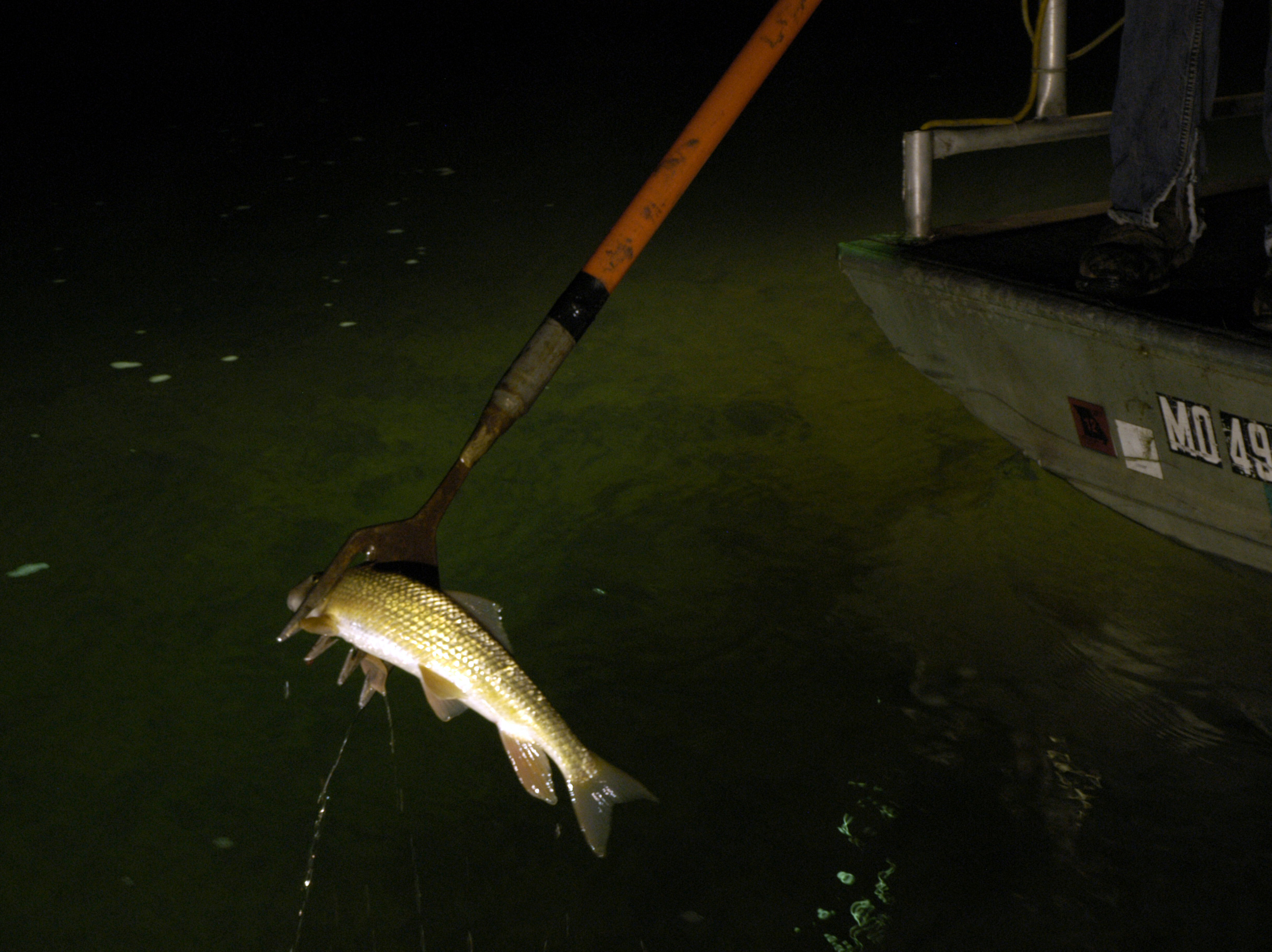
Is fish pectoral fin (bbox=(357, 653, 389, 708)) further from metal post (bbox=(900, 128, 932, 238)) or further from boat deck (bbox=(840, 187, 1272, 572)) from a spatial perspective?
metal post (bbox=(900, 128, 932, 238))

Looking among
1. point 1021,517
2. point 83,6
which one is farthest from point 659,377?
point 83,6

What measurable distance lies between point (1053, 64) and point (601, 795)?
2658 millimetres

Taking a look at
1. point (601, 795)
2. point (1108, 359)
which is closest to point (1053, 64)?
point (1108, 359)

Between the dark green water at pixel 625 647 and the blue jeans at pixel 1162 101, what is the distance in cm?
90

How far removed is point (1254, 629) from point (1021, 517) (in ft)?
2.35

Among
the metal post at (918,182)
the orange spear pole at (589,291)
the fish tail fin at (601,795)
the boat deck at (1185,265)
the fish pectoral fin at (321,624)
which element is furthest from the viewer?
the metal post at (918,182)

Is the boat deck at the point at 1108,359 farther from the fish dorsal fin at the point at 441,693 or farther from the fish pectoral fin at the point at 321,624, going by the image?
the fish pectoral fin at the point at 321,624

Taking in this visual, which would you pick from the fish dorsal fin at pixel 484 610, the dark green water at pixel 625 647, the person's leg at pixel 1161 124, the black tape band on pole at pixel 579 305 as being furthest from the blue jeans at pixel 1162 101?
the fish dorsal fin at pixel 484 610

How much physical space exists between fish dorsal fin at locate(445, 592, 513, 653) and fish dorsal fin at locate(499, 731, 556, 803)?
16 centimetres

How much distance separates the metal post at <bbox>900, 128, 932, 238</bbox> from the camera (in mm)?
3168

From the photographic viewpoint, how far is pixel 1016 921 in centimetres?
213

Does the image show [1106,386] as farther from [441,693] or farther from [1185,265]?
[441,693]

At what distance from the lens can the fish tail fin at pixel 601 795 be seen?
5.98ft

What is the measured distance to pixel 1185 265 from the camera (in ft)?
9.66
